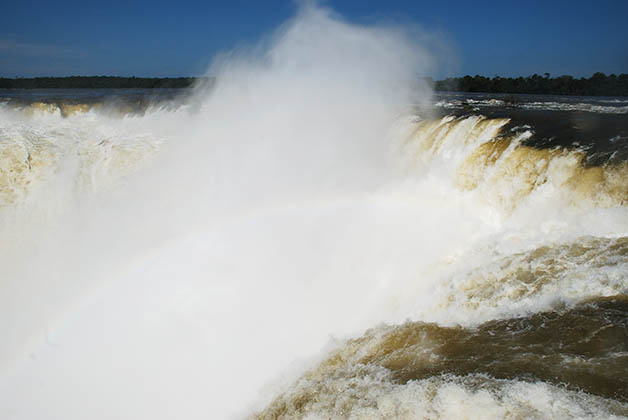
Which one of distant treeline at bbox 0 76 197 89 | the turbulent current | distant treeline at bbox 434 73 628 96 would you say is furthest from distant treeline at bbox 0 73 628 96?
distant treeline at bbox 0 76 197 89

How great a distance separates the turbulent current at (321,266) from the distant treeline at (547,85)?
22315 mm

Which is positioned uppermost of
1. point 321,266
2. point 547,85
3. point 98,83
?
point 98,83

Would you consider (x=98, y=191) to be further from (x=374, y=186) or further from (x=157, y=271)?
(x=374, y=186)

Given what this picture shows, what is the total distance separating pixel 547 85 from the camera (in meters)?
34.2

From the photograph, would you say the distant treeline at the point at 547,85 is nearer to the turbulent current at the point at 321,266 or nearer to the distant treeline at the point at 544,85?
the distant treeline at the point at 544,85

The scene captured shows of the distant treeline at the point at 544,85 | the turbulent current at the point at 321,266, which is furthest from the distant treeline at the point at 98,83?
the turbulent current at the point at 321,266

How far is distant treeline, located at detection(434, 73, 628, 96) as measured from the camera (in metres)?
28.5

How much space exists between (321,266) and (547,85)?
3469 centimetres

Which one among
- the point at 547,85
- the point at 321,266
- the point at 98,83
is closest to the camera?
the point at 321,266

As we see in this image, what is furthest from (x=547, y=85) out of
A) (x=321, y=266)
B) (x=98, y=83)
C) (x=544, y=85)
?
(x=98, y=83)

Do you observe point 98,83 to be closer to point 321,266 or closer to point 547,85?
point 547,85

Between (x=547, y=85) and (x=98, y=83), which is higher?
(x=98, y=83)

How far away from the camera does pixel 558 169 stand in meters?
6.39

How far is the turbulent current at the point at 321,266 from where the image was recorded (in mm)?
3691
